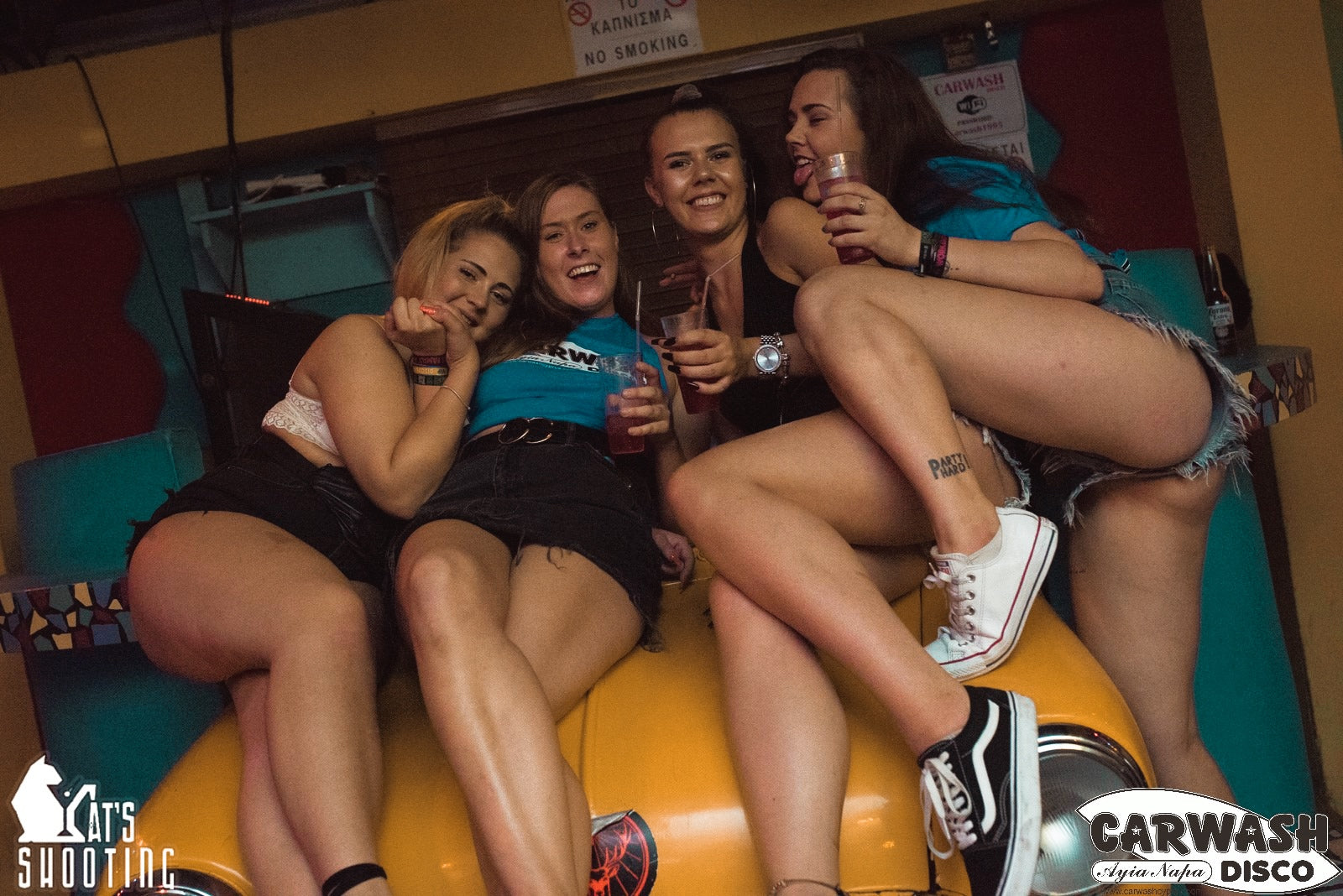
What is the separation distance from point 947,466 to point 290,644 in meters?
0.97

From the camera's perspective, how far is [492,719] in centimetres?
150

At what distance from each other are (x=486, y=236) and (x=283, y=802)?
47.7 inches

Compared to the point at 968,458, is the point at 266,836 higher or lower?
lower

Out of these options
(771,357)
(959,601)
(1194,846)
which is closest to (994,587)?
(959,601)

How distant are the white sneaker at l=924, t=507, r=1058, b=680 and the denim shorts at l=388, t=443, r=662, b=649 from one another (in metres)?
0.57

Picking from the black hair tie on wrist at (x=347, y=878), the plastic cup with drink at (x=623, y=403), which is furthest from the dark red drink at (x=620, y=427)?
the black hair tie on wrist at (x=347, y=878)

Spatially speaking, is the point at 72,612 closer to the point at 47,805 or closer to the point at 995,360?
the point at 47,805

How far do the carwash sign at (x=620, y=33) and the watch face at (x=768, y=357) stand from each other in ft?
5.31

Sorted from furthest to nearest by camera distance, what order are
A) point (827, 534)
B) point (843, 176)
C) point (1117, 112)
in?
1. point (1117, 112)
2. point (843, 176)
3. point (827, 534)

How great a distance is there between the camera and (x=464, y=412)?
6.60 feet

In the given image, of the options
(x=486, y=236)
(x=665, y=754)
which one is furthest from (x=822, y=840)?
(x=486, y=236)

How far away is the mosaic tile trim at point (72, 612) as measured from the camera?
226cm

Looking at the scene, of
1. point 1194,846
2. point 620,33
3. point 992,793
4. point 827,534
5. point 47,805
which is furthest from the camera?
point 620,33

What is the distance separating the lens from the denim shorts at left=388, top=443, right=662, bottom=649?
189 cm
